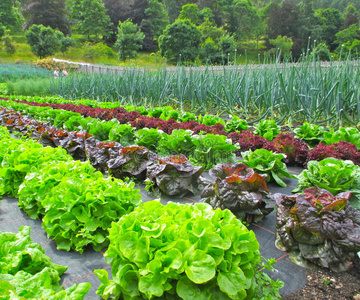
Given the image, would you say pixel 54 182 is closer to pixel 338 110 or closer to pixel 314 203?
Result: pixel 314 203

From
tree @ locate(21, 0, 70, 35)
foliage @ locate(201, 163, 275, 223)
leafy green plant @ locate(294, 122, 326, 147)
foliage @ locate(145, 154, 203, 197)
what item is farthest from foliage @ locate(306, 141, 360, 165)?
tree @ locate(21, 0, 70, 35)

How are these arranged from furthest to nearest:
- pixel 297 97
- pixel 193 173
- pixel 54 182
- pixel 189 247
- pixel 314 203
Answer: pixel 297 97
pixel 193 173
pixel 54 182
pixel 314 203
pixel 189 247

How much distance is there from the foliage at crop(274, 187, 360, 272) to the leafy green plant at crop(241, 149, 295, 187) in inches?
39.3

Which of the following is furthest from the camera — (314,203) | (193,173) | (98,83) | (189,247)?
(98,83)

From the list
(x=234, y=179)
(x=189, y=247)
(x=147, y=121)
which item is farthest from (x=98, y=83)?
(x=189, y=247)

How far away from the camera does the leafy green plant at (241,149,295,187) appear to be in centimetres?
299

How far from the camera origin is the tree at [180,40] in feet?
113

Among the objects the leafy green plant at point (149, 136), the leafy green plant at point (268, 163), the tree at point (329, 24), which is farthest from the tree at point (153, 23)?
the leafy green plant at point (268, 163)

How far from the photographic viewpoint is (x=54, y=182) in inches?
98.0

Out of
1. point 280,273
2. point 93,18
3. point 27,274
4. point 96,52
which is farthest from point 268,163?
point 93,18

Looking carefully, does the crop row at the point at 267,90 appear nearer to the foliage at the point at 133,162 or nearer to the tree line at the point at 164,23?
the foliage at the point at 133,162

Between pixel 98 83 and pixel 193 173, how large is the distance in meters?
9.79

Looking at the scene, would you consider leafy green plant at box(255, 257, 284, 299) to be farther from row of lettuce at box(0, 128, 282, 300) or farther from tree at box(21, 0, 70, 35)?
tree at box(21, 0, 70, 35)

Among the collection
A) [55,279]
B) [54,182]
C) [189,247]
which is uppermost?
[189,247]
